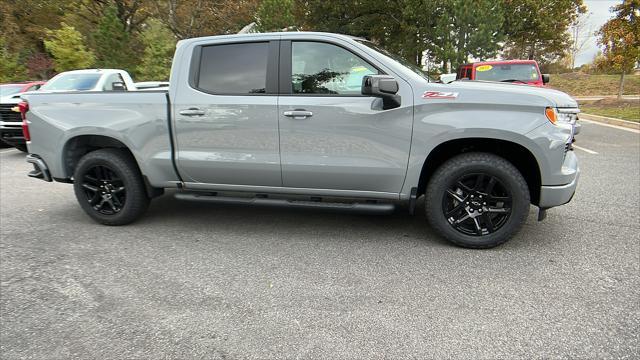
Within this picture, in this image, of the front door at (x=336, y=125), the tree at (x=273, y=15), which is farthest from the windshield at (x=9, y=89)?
the tree at (x=273, y=15)

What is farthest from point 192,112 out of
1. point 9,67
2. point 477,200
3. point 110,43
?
point 9,67

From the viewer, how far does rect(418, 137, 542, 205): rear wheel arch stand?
3.62 meters

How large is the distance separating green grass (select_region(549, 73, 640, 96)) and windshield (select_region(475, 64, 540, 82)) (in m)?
18.3

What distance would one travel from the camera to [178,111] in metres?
4.07

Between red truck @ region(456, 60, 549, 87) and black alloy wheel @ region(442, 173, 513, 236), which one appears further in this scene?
red truck @ region(456, 60, 549, 87)

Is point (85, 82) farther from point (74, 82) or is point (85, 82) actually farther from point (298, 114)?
point (298, 114)

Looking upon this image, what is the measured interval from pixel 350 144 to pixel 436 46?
16715mm

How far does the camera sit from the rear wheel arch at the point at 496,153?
3625mm

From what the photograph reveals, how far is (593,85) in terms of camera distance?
26.4 metres

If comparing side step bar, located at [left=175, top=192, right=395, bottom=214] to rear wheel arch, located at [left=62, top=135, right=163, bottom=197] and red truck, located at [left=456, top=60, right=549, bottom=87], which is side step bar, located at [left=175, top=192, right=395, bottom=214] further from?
red truck, located at [left=456, top=60, right=549, bottom=87]

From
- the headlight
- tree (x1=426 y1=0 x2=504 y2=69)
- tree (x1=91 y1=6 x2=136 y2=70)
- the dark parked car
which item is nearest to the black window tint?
the headlight

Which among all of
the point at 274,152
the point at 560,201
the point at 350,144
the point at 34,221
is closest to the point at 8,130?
the point at 34,221

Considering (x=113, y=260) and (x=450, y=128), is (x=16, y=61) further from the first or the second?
(x=450, y=128)

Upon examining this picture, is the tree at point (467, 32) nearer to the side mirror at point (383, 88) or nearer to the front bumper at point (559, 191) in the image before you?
the front bumper at point (559, 191)
